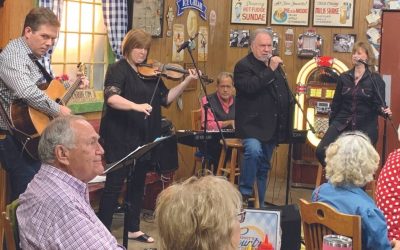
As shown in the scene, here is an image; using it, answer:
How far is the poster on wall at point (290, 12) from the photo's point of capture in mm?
7379

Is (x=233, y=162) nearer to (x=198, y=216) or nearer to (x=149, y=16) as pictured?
(x=149, y=16)

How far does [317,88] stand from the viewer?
22.7 feet

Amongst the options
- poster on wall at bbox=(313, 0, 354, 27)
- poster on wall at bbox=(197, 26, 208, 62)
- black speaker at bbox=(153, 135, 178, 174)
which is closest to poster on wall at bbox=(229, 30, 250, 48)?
poster on wall at bbox=(197, 26, 208, 62)

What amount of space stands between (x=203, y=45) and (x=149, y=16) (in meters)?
1.29

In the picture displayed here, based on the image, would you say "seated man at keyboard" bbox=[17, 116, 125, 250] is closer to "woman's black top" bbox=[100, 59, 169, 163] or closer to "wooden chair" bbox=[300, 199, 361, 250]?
"wooden chair" bbox=[300, 199, 361, 250]

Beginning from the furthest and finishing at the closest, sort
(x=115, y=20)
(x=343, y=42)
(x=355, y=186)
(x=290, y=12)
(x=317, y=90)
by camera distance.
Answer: (x=290, y=12) → (x=343, y=42) → (x=317, y=90) → (x=115, y=20) → (x=355, y=186)

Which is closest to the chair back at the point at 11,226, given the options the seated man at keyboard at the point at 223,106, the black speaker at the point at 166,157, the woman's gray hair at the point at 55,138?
the woman's gray hair at the point at 55,138

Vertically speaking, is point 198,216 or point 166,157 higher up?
point 198,216

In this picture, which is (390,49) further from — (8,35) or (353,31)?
(8,35)

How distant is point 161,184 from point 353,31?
9.86 ft

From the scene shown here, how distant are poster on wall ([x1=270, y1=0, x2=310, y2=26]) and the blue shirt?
15.8 ft

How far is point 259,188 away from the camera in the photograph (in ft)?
17.4

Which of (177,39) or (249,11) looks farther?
(249,11)

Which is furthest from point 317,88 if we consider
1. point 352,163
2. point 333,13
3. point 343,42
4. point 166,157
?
point 352,163
